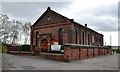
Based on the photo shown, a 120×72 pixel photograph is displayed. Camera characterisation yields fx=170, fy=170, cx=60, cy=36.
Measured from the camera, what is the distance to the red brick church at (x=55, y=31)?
107 feet

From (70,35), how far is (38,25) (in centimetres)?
1030

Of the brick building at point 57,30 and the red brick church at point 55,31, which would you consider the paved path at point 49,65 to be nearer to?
the red brick church at point 55,31

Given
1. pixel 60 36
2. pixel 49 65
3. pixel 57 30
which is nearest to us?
pixel 49 65

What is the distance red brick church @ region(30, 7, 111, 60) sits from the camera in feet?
107

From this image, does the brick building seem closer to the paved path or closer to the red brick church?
the red brick church

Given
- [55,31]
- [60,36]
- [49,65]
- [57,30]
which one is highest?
[57,30]

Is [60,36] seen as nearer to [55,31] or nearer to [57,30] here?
[57,30]

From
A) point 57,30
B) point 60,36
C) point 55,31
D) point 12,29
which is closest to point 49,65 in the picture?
point 60,36

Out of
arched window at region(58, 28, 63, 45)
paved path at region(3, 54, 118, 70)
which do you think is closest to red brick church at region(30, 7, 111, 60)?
arched window at region(58, 28, 63, 45)

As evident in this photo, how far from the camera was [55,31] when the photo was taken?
116 feet

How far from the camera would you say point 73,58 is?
69.5 ft

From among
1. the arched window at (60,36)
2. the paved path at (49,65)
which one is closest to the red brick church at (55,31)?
the arched window at (60,36)

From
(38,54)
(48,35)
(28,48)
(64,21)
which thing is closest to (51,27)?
(48,35)

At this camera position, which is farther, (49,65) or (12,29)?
(12,29)
